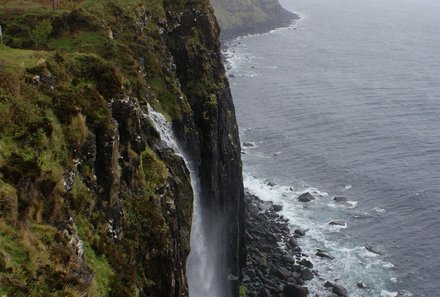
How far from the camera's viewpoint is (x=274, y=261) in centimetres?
7112

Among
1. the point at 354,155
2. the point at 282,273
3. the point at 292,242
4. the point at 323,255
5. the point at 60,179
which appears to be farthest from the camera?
the point at 354,155

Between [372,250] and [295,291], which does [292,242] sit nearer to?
[372,250]

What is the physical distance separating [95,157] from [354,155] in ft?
272

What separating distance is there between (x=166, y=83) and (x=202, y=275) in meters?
18.8

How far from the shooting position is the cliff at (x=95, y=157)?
747 inches

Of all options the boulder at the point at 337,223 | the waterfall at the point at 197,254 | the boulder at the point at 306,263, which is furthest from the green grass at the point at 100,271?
the boulder at the point at 337,223

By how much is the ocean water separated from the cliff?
29440mm

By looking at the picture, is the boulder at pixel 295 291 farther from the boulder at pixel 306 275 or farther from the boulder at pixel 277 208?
the boulder at pixel 277 208

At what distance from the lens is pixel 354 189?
91188 mm

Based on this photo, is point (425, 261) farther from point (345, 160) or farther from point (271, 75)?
point (271, 75)

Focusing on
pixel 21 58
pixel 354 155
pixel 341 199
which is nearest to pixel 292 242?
pixel 341 199

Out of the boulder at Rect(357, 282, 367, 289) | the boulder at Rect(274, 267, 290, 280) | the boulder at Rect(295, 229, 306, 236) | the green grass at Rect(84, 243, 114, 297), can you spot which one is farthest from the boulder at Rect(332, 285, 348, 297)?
the green grass at Rect(84, 243, 114, 297)

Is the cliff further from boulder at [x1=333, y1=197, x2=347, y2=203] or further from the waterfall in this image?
boulder at [x1=333, y1=197, x2=347, y2=203]

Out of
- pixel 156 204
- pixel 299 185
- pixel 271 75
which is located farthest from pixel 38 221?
pixel 271 75
